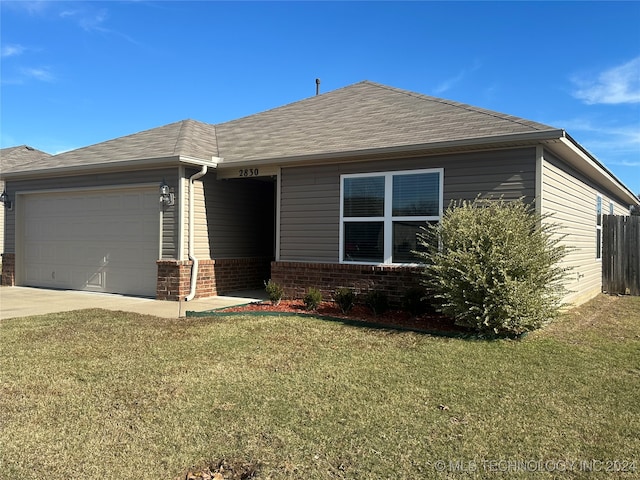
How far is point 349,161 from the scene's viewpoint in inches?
384

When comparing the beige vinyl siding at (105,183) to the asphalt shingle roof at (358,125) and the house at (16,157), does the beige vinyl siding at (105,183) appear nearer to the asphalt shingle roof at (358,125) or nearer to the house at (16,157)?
the asphalt shingle roof at (358,125)

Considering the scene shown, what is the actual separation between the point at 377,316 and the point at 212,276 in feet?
15.1

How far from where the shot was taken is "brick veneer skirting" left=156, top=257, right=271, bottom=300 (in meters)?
10.6

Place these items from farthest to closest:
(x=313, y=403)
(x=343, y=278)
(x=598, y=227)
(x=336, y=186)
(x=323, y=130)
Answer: (x=598, y=227) < (x=323, y=130) < (x=336, y=186) < (x=343, y=278) < (x=313, y=403)

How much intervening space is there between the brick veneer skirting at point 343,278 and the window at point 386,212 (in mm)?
235

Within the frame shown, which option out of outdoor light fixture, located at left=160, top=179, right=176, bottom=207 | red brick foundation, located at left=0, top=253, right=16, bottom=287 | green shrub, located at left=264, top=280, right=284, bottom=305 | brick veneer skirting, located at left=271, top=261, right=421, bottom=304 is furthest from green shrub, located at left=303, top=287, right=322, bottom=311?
red brick foundation, located at left=0, top=253, right=16, bottom=287

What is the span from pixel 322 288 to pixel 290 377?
499cm

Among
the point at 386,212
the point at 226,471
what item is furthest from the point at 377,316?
the point at 226,471

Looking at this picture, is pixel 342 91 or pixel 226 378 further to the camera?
pixel 342 91

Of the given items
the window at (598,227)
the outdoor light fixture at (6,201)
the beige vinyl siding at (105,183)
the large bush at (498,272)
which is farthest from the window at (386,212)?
the outdoor light fixture at (6,201)

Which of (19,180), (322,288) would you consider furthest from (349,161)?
(19,180)

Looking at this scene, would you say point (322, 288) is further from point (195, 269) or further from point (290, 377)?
point (290, 377)

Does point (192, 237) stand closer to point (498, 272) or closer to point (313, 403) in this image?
point (498, 272)

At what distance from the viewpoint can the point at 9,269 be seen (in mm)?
13570
